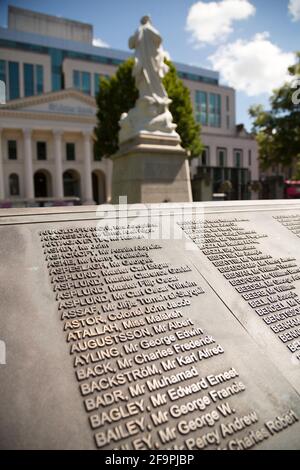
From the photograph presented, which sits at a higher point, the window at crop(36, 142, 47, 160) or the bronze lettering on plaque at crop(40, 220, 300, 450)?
the window at crop(36, 142, 47, 160)

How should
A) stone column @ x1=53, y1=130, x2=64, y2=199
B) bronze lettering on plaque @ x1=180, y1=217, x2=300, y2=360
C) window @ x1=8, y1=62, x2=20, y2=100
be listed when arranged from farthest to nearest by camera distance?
window @ x1=8, y1=62, x2=20, y2=100, stone column @ x1=53, y1=130, x2=64, y2=199, bronze lettering on plaque @ x1=180, y1=217, x2=300, y2=360

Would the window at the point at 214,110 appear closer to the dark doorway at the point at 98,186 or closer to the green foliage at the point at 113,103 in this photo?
the dark doorway at the point at 98,186

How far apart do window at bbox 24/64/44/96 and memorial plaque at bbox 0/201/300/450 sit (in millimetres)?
41168

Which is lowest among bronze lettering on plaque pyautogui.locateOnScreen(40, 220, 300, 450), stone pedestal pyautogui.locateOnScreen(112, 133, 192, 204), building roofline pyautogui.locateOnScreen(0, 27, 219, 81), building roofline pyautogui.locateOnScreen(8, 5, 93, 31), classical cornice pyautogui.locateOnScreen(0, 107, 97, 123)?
bronze lettering on plaque pyautogui.locateOnScreen(40, 220, 300, 450)

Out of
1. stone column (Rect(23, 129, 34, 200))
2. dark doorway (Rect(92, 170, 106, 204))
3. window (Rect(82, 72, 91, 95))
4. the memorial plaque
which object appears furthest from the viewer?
dark doorway (Rect(92, 170, 106, 204))

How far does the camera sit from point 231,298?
9.09 feet

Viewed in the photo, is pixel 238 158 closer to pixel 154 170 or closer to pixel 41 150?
pixel 41 150

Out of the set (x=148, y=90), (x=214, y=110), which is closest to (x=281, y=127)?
(x=148, y=90)

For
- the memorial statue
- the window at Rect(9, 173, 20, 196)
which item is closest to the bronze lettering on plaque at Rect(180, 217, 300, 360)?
the memorial statue

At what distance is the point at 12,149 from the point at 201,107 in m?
27.2

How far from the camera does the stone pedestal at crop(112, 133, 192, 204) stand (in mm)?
7586

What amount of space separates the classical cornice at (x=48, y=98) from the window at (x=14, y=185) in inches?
278

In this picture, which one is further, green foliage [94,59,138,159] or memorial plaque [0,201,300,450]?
green foliage [94,59,138,159]

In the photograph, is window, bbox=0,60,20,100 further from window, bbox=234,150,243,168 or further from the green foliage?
window, bbox=234,150,243,168
